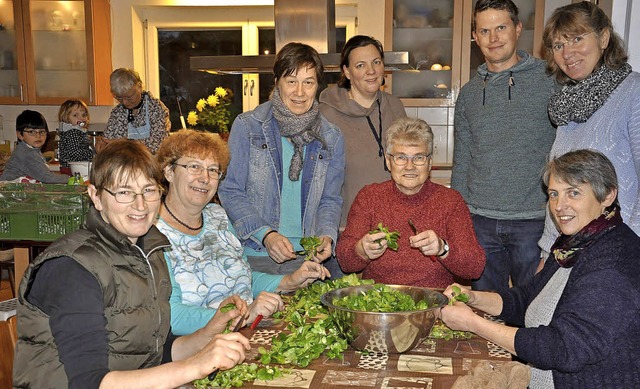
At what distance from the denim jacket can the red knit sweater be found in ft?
0.55

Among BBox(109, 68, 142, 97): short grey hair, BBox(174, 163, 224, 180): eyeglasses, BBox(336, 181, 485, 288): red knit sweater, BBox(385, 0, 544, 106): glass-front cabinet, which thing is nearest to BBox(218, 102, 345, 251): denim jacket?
BBox(336, 181, 485, 288): red knit sweater

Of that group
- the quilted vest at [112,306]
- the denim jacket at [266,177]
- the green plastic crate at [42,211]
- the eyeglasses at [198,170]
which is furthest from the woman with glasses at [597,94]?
the green plastic crate at [42,211]

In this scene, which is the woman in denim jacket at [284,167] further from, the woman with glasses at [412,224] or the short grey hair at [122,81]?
the short grey hair at [122,81]

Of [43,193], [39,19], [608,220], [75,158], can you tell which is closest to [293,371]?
[608,220]

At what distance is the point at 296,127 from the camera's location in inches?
96.7

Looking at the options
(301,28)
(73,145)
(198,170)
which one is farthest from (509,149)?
(73,145)

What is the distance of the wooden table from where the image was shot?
1.43 metres

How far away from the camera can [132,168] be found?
1.52 m

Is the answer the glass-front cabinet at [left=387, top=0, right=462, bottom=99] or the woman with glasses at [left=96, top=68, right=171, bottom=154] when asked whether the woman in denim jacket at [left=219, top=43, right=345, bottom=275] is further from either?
the glass-front cabinet at [left=387, top=0, right=462, bottom=99]

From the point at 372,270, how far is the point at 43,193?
1812 millimetres

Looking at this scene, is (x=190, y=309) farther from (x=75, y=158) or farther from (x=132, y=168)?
(x=75, y=158)

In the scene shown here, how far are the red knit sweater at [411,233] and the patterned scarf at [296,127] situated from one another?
0.29 m

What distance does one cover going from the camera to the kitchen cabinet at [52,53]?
246 inches

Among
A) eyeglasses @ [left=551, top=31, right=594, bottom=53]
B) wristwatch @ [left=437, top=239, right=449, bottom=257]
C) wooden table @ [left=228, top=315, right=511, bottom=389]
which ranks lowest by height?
wooden table @ [left=228, top=315, right=511, bottom=389]
